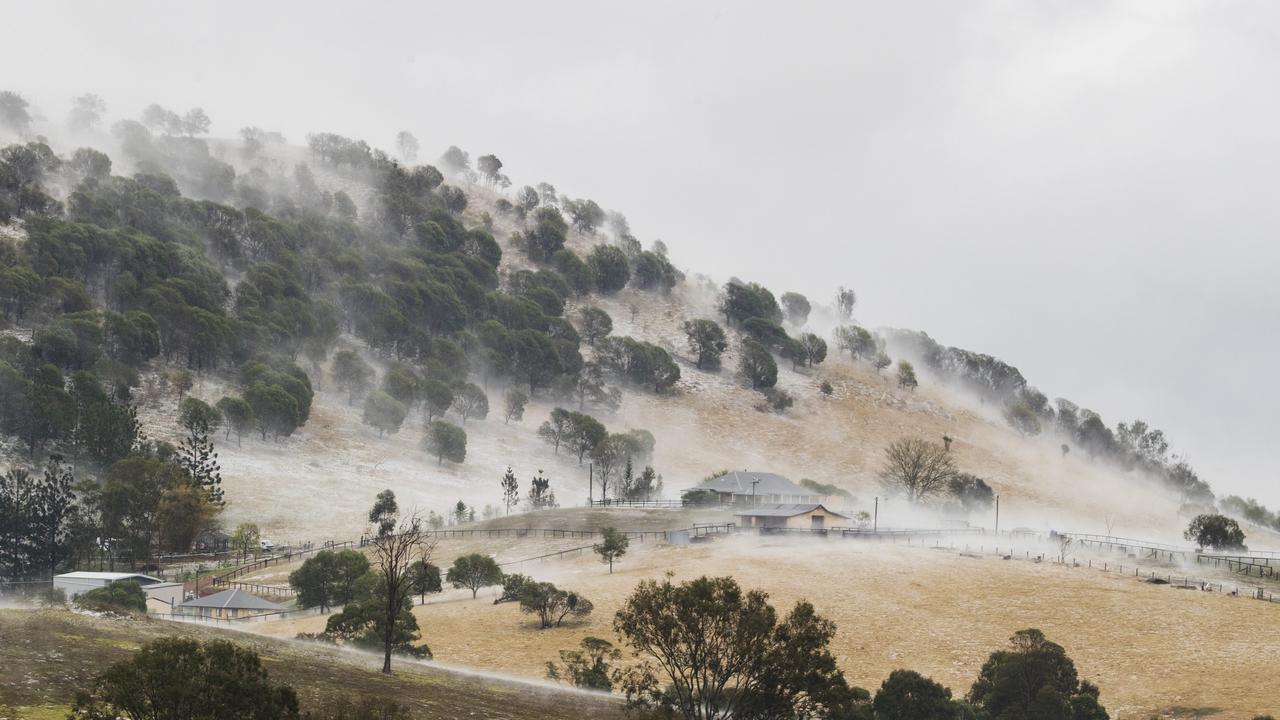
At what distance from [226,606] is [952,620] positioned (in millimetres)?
47823

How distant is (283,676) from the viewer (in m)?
44.7

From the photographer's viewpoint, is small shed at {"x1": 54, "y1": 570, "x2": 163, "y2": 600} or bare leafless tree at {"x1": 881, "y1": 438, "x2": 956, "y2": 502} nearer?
small shed at {"x1": 54, "y1": 570, "x2": 163, "y2": 600}

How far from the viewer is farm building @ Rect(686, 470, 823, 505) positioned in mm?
130625

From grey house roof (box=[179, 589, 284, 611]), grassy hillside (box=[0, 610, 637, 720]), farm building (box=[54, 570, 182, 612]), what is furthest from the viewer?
grey house roof (box=[179, 589, 284, 611])

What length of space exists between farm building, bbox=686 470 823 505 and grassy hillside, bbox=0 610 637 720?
246ft

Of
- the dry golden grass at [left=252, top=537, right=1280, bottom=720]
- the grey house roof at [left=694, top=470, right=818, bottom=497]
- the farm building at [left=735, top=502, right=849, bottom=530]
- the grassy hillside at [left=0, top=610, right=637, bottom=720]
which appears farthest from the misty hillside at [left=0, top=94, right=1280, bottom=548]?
the grassy hillside at [left=0, top=610, right=637, bottom=720]

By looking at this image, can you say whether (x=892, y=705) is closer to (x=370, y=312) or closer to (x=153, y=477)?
(x=153, y=477)

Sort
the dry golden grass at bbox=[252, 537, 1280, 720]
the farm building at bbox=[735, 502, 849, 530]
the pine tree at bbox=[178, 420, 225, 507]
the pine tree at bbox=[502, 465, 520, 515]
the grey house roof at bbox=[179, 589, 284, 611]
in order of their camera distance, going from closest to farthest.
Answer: the dry golden grass at bbox=[252, 537, 1280, 720] → the grey house roof at bbox=[179, 589, 284, 611] → the pine tree at bbox=[178, 420, 225, 507] → the farm building at bbox=[735, 502, 849, 530] → the pine tree at bbox=[502, 465, 520, 515]

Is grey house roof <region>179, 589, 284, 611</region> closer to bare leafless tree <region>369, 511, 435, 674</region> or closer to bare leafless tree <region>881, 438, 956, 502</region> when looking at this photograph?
bare leafless tree <region>369, 511, 435, 674</region>

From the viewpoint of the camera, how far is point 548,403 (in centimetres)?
19425

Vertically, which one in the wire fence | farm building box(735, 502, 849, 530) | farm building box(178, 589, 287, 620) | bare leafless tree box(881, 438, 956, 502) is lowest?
farm building box(178, 589, 287, 620)

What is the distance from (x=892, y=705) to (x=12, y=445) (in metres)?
103

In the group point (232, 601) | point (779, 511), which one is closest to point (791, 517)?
→ point (779, 511)

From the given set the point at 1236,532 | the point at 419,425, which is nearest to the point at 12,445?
the point at 419,425
